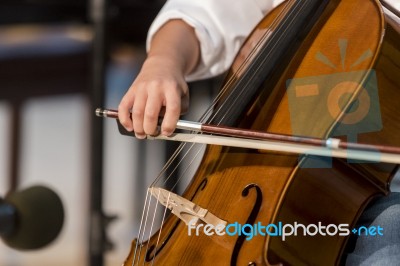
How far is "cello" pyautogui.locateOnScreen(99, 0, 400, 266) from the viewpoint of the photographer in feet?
2.55

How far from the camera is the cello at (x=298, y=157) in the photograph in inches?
30.6

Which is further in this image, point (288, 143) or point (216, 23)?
point (216, 23)

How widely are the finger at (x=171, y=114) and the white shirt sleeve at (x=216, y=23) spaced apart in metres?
0.24

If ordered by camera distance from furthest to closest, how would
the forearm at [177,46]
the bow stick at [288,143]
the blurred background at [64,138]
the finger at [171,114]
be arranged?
the blurred background at [64,138], the forearm at [177,46], the finger at [171,114], the bow stick at [288,143]

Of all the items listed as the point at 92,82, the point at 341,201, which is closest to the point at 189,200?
the point at 341,201

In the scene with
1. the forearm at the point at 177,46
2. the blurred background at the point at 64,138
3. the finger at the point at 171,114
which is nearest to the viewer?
the finger at the point at 171,114

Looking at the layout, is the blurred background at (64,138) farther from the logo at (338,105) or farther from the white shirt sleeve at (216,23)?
the logo at (338,105)

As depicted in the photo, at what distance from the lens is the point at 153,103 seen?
0.84m

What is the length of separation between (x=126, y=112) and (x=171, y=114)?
64 millimetres

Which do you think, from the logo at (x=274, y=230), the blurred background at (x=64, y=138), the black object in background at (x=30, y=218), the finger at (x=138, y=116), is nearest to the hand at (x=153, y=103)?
the finger at (x=138, y=116)

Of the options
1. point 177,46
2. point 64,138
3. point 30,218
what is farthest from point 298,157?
point 64,138

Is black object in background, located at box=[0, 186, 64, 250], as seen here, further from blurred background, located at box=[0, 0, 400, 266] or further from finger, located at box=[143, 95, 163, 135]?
blurred background, located at box=[0, 0, 400, 266]

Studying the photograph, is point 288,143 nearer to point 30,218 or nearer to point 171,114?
point 171,114

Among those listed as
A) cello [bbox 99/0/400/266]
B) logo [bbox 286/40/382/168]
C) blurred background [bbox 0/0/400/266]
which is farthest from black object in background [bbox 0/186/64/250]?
blurred background [bbox 0/0/400/266]
